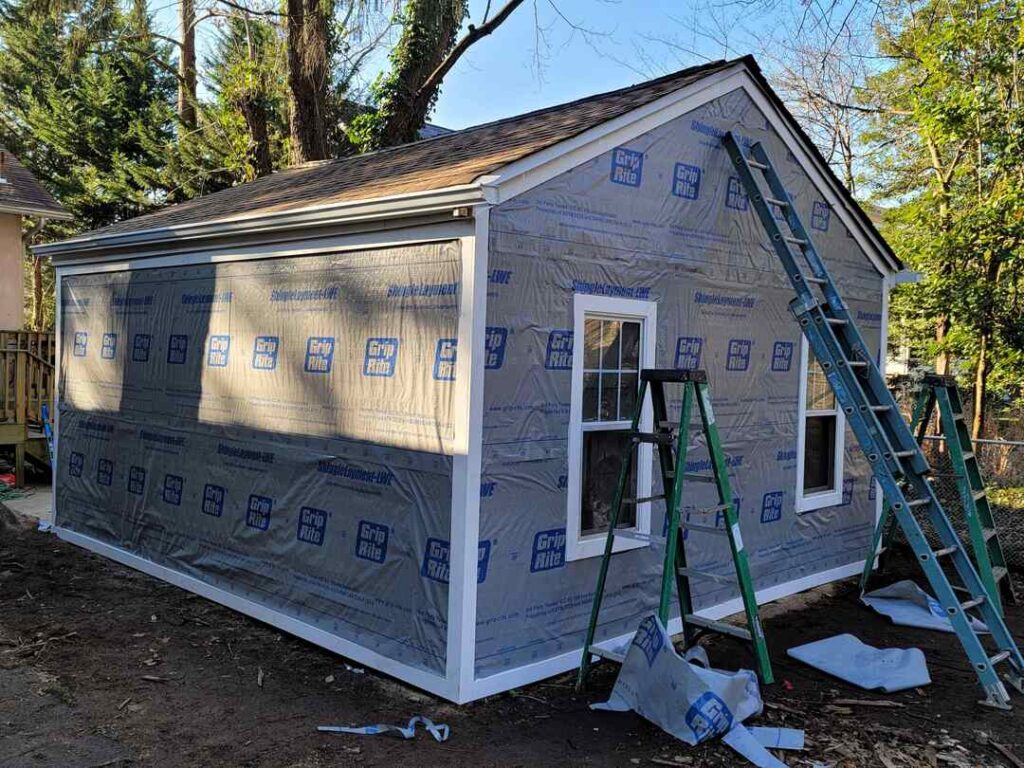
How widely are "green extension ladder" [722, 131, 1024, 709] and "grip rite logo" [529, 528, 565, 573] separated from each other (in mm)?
1963

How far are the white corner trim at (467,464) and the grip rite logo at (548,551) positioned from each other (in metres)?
0.49

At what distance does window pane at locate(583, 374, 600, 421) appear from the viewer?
5211mm

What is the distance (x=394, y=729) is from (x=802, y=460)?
4.26 m

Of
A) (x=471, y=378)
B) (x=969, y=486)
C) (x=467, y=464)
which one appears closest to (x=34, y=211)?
(x=471, y=378)

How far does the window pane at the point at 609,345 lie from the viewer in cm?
532

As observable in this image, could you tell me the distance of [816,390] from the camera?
7.27 metres

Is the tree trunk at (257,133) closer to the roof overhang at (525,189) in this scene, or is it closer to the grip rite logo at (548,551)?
the roof overhang at (525,189)

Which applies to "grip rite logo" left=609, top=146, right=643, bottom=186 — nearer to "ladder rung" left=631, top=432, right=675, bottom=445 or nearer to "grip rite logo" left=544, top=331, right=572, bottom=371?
"grip rite logo" left=544, top=331, right=572, bottom=371

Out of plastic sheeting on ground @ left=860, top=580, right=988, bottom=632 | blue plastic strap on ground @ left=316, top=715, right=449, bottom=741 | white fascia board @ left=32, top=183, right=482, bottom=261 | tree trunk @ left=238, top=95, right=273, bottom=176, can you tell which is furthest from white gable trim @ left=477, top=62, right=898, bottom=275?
tree trunk @ left=238, top=95, right=273, bottom=176

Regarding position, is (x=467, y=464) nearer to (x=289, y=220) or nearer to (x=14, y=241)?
(x=289, y=220)

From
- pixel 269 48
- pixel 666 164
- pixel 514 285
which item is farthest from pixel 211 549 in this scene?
pixel 269 48

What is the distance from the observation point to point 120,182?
20875 millimetres

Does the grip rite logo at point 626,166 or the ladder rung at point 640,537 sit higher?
the grip rite logo at point 626,166

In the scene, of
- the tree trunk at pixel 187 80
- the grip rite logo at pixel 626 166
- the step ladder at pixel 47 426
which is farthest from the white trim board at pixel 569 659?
the tree trunk at pixel 187 80
